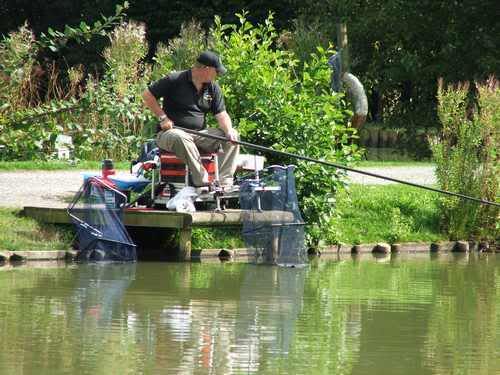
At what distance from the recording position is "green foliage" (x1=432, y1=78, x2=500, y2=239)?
57.2 ft

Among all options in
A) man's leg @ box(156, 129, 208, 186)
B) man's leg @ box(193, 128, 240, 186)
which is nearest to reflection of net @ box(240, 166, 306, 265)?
man's leg @ box(193, 128, 240, 186)

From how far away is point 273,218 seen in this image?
14.2 metres

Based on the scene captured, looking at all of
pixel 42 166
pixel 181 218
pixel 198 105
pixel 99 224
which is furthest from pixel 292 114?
pixel 42 166

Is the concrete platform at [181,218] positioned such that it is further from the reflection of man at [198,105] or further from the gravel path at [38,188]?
the gravel path at [38,188]

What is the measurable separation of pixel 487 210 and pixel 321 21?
50.5 ft

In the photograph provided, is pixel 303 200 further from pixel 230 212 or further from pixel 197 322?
pixel 197 322

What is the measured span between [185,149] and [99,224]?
3.61ft

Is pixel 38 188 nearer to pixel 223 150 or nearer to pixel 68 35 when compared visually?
pixel 223 150

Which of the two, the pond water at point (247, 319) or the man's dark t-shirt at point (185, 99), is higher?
the man's dark t-shirt at point (185, 99)

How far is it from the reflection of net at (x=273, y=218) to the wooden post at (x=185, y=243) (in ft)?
1.80

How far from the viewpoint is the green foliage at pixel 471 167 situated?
17422 millimetres

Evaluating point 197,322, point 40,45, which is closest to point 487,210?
point 197,322

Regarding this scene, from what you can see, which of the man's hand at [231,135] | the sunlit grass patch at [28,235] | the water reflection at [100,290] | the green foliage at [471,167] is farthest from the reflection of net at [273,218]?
the green foliage at [471,167]

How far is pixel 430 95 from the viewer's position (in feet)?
92.9
